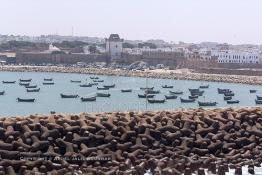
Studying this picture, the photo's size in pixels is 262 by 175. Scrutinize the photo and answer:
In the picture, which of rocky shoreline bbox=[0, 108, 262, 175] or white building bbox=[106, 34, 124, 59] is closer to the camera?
rocky shoreline bbox=[0, 108, 262, 175]

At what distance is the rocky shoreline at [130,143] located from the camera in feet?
38.5

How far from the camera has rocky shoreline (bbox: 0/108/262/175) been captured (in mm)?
11750

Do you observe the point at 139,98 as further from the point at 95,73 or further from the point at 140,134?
→ the point at 140,134

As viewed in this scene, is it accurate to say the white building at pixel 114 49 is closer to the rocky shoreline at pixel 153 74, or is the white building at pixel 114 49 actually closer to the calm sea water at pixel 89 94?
the rocky shoreline at pixel 153 74

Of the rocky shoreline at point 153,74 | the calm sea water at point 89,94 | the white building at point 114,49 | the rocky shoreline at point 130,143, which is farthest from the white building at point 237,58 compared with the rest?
the rocky shoreline at point 130,143

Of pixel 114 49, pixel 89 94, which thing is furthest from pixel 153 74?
pixel 89 94

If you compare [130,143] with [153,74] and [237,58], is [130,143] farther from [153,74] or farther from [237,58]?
[237,58]

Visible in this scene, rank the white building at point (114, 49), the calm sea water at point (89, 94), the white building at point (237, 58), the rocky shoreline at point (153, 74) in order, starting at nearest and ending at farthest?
the calm sea water at point (89, 94) < the rocky shoreline at point (153, 74) < the white building at point (237, 58) < the white building at point (114, 49)

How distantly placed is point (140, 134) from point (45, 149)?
227cm

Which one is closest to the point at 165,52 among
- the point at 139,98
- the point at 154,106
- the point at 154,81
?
the point at 154,81

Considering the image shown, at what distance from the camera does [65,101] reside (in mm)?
50781

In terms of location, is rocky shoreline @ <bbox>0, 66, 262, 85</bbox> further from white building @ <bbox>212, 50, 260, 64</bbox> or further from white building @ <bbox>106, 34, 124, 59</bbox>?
white building @ <bbox>106, 34, 124, 59</bbox>

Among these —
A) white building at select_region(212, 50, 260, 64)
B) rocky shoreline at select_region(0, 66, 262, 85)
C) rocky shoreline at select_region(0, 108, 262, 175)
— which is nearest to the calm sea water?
rocky shoreline at select_region(0, 66, 262, 85)

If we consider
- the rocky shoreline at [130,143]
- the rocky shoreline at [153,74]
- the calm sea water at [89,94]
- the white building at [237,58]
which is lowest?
the rocky shoreline at [153,74]
